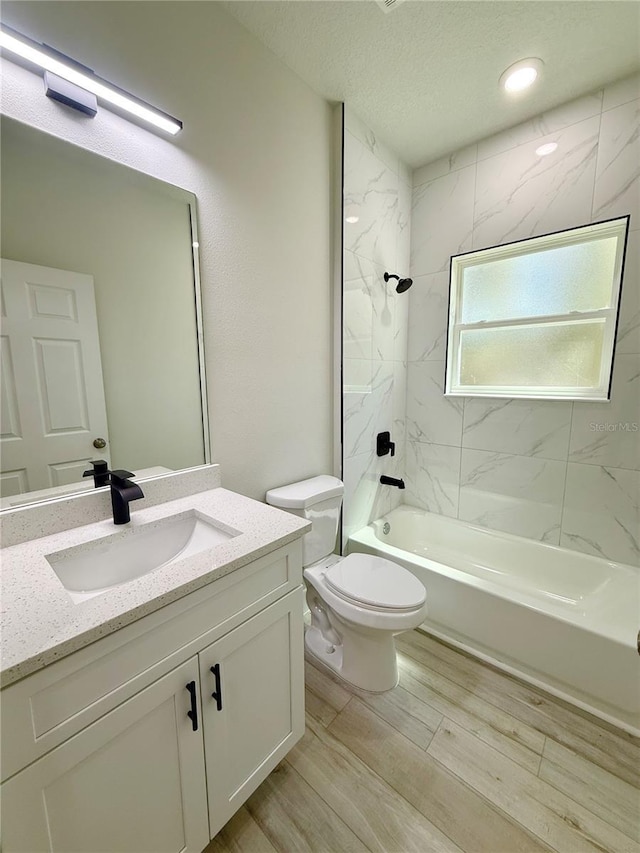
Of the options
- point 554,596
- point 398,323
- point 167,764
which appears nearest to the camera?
point 167,764

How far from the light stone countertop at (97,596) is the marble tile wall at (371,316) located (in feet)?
3.39

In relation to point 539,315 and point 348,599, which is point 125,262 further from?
point 539,315

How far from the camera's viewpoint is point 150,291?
48.4 inches

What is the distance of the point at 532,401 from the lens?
199cm

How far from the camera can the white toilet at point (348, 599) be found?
1.41 meters

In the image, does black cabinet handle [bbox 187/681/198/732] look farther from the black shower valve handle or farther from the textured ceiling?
the textured ceiling

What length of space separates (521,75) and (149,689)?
267 centimetres

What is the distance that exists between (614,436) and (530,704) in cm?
133

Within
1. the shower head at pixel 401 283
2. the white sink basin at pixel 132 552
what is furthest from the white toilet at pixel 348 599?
the shower head at pixel 401 283

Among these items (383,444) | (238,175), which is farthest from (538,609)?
(238,175)

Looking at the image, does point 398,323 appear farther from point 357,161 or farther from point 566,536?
point 566,536

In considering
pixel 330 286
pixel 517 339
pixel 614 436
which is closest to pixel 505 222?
pixel 517 339

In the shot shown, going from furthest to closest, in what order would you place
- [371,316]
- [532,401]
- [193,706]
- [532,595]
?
1. [371,316]
2. [532,401]
3. [532,595]
4. [193,706]

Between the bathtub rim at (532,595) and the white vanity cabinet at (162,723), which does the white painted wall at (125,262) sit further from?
the bathtub rim at (532,595)
